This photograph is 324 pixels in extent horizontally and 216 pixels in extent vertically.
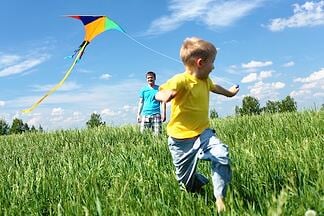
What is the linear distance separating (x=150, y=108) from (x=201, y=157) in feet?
22.9

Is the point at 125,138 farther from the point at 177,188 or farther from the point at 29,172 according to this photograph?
the point at 177,188

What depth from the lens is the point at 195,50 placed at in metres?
3.93

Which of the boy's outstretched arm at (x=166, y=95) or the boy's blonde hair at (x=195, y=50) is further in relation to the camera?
the boy's blonde hair at (x=195, y=50)

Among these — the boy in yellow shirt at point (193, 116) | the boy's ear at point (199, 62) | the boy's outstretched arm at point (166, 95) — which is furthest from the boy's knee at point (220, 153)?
the boy's ear at point (199, 62)

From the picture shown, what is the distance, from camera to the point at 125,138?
10.1 metres

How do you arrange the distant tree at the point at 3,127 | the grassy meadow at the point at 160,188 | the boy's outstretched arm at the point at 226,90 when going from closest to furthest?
the grassy meadow at the point at 160,188 < the boy's outstretched arm at the point at 226,90 < the distant tree at the point at 3,127

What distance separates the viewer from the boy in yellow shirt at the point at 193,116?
12.6 ft

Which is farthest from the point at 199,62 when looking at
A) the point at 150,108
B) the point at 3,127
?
the point at 3,127

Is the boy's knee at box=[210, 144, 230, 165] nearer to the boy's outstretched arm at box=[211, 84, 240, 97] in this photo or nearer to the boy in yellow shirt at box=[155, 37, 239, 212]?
the boy in yellow shirt at box=[155, 37, 239, 212]

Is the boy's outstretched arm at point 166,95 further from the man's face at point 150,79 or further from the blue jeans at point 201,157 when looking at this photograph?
the man's face at point 150,79

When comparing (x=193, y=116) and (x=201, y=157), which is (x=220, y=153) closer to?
(x=201, y=157)

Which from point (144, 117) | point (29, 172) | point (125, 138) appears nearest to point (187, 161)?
point (29, 172)

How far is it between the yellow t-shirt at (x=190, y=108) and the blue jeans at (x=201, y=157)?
0.19 ft

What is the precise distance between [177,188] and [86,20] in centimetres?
305
